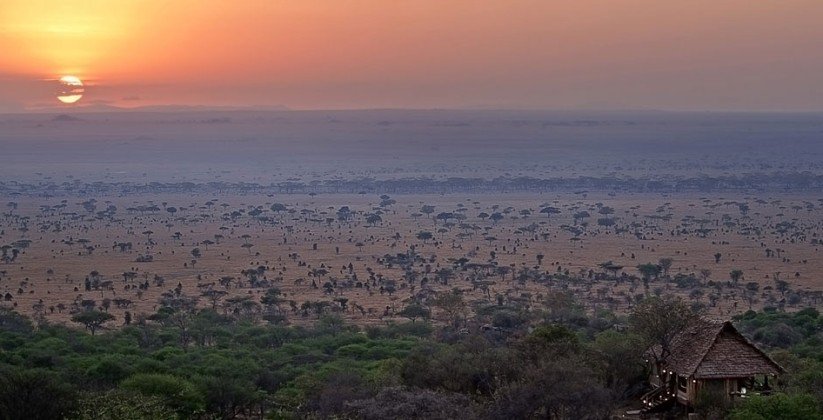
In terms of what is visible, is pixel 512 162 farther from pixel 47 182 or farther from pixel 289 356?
pixel 289 356

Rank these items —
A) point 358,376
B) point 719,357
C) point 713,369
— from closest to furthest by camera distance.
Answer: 1. point 713,369
2. point 719,357
3. point 358,376

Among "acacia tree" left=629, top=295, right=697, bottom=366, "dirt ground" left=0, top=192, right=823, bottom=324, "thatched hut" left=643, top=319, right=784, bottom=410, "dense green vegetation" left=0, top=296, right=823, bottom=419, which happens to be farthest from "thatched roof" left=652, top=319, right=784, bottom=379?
"dirt ground" left=0, top=192, right=823, bottom=324

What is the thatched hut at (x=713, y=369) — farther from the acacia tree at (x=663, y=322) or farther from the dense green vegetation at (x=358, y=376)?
the dense green vegetation at (x=358, y=376)

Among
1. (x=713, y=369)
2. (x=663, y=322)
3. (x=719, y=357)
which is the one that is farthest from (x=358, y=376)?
(x=719, y=357)

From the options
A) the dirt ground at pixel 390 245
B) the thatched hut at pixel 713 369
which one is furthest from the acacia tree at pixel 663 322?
the dirt ground at pixel 390 245

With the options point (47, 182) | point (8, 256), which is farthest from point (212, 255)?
point (47, 182)

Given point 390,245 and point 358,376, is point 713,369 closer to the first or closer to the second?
point 358,376

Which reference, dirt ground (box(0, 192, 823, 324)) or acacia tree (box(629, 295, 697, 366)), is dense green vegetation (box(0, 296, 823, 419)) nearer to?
acacia tree (box(629, 295, 697, 366))
